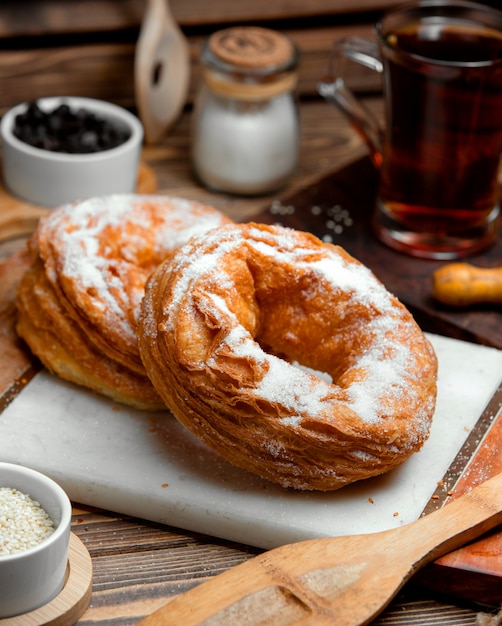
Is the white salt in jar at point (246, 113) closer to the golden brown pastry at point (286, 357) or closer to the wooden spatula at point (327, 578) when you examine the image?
the golden brown pastry at point (286, 357)

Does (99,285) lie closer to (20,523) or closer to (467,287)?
(20,523)

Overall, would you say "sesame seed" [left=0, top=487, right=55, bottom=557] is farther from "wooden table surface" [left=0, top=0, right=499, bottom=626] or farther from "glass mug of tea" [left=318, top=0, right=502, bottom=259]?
"glass mug of tea" [left=318, top=0, right=502, bottom=259]

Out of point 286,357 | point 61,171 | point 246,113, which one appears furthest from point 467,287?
point 61,171

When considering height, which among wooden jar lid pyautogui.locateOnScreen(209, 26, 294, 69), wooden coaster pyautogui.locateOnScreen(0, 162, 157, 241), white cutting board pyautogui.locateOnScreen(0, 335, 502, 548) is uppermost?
wooden jar lid pyautogui.locateOnScreen(209, 26, 294, 69)

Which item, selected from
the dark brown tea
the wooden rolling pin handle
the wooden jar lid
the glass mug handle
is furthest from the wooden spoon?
the wooden rolling pin handle

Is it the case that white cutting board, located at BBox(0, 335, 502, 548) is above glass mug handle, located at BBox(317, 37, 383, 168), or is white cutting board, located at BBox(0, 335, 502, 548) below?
below

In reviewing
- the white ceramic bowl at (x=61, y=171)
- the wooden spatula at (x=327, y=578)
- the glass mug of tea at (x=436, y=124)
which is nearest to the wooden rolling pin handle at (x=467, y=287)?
the glass mug of tea at (x=436, y=124)

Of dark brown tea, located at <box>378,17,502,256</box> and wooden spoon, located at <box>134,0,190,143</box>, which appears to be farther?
wooden spoon, located at <box>134,0,190,143</box>
